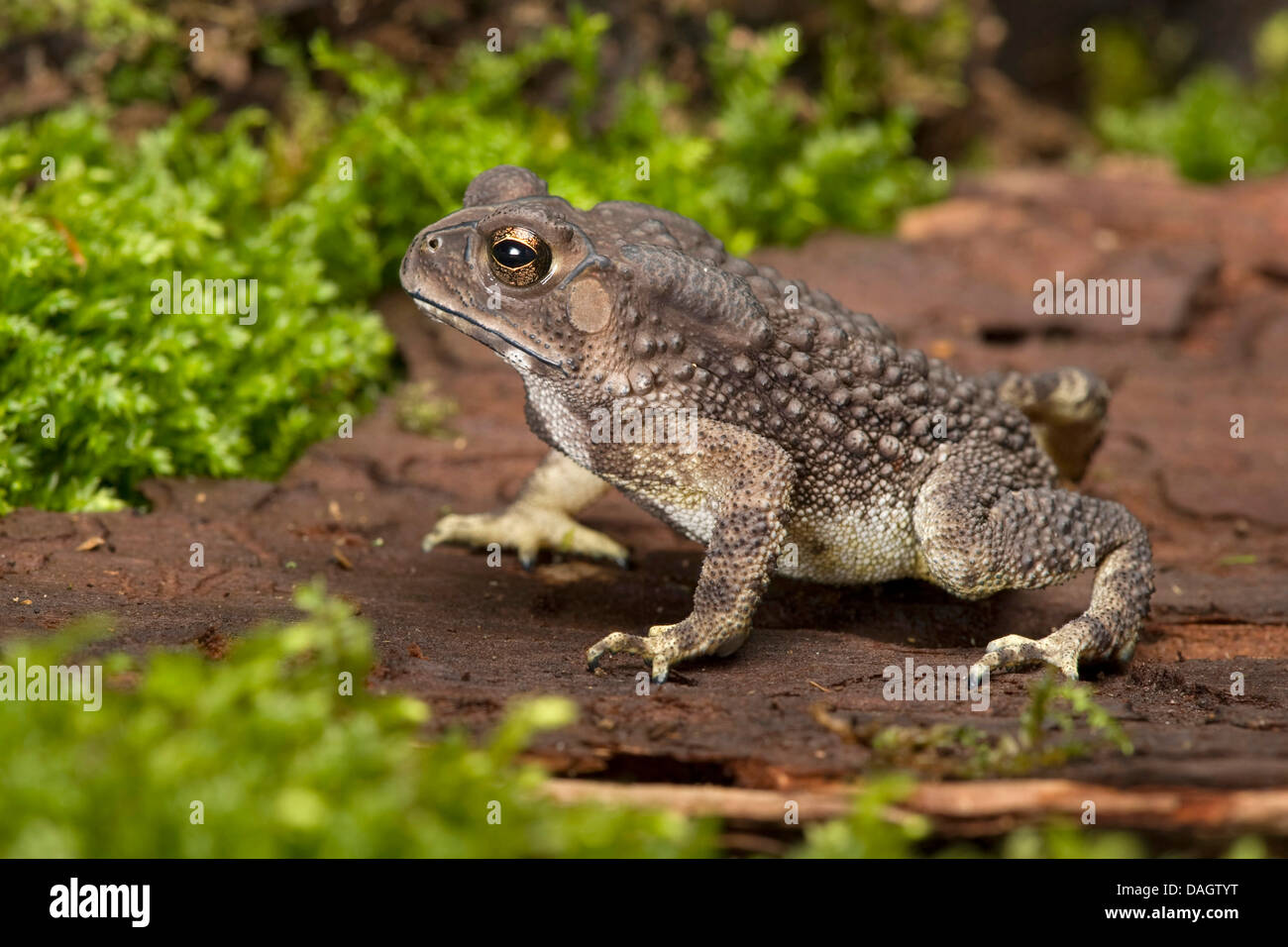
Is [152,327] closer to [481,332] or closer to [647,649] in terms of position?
[481,332]

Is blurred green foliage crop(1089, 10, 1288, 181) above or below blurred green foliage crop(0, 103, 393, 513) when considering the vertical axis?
above

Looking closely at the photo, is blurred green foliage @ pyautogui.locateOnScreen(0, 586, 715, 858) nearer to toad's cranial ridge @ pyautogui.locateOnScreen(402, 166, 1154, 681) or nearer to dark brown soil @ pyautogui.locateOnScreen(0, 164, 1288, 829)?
dark brown soil @ pyautogui.locateOnScreen(0, 164, 1288, 829)

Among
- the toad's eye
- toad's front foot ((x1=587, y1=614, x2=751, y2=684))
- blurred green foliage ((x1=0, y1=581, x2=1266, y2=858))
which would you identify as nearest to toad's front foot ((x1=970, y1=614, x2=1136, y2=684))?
toad's front foot ((x1=587, y1=614, x2=751, y2=684))

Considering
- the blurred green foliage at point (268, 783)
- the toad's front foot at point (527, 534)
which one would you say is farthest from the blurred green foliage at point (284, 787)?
the toad's front foot at point (527, 534)

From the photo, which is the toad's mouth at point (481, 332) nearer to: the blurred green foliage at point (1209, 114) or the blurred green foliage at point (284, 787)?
the blurred green foliage at point (284, 787)

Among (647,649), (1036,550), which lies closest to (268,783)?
(647,649)
